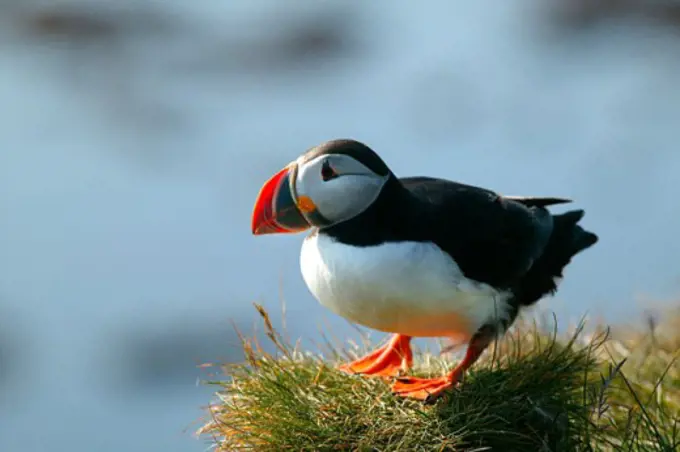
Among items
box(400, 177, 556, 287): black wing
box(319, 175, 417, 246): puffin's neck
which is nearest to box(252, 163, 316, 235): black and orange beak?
box(319, 175, 417, 246): puffin's neck

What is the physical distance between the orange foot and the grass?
0.02m

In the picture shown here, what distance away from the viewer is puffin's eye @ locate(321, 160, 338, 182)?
2521mm

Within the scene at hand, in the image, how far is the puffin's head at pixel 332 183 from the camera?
2516mm

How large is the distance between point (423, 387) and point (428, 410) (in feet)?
0.29

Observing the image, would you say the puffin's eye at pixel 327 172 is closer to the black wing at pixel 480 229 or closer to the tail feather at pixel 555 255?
the black wing at pixel 480 229

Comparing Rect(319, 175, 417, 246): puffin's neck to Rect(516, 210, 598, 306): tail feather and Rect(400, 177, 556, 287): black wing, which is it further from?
Rect(516, 210, 598, 306): tail feather

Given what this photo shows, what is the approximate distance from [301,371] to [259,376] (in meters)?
0.12

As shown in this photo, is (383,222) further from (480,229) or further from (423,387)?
(423,387)

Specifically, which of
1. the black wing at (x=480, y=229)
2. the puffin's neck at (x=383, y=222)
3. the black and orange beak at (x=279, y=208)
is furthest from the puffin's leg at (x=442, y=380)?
the black and orange beak at (x=279, y=208)

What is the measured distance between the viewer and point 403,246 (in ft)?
8.16

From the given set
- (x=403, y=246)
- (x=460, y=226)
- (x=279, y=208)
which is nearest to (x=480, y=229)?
(x=460, y=226)

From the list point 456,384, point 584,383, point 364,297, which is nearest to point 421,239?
point 364,297

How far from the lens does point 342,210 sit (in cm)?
254

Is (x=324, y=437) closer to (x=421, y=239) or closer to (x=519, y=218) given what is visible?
(x=421, y=239)
